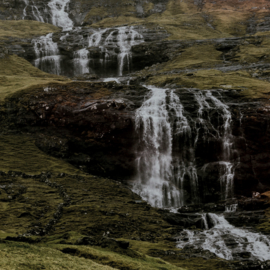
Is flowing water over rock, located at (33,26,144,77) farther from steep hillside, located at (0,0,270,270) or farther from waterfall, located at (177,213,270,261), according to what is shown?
waterfall, located at (177,213,270,261)

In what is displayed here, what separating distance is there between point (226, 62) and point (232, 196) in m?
28.1

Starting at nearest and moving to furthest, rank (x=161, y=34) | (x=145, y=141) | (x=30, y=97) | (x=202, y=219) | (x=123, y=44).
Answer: (x=202, y=219), (x=145, y=141), (x=30, y=97), (x=123, y=44), (x=161, y=34)

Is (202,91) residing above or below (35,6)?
below

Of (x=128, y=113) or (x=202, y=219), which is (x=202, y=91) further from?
(x=202, y=219)

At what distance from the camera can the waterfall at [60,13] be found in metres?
96.4

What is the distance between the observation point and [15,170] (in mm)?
21406

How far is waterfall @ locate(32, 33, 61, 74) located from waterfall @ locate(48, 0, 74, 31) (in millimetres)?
43093

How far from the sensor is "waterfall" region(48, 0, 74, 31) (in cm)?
9644

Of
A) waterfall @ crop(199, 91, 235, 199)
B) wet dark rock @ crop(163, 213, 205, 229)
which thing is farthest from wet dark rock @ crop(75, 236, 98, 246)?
waterfall @ crop(199, 91, 235, 199)

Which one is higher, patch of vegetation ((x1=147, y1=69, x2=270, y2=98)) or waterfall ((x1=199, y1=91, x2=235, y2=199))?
patch of vegetation ((x1=147, y1=69, x2=270, y2=98))

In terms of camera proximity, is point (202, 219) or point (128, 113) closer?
point (202, 219)

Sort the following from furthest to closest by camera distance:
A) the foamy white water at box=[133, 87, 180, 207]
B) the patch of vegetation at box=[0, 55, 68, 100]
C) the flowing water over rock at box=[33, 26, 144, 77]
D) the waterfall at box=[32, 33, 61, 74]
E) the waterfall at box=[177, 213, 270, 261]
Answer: the waterfall at box=[32, 33, 61, 74] → the flowing water over rock at box=[33, 26, 144, 77] → the patch of vegetation at box=[0, 55, 68, 100] → the foamy white water at box=[133, 87, 180, 207] → the waterfall at box=[177, 213, 270, 261]

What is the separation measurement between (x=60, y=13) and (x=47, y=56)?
56.0 m

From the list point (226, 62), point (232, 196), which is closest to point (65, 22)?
point (226, 62)
